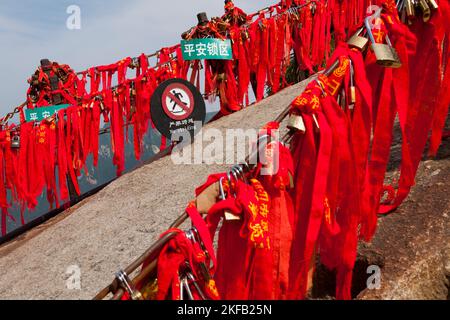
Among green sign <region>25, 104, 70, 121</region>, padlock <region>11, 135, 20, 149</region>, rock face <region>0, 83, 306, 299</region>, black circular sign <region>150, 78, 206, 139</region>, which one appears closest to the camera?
rock face <region>0, 83, 306, 299</region>

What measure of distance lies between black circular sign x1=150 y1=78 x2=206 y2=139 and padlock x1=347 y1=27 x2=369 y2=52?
16.7 ft

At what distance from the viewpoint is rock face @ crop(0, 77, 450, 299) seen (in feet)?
9.47

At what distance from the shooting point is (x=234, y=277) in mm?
2367

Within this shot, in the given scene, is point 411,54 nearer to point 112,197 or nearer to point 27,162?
point 112,197

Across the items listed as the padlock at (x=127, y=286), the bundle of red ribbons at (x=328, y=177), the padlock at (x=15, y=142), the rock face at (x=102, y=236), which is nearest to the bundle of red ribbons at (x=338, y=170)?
the bundle of red ribbons at (x=328, y=177)

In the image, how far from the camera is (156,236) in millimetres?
4965

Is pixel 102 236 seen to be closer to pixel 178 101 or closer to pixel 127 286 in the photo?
pixel 178 101

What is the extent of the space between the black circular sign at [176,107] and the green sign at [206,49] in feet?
2.76

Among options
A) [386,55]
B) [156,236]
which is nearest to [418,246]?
[386,55]

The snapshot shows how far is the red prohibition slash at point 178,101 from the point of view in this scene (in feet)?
24.6

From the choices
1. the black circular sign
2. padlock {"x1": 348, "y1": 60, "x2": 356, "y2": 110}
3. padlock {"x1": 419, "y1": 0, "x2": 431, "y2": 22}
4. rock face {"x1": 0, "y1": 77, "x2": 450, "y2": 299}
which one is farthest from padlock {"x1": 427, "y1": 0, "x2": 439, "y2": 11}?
the black circular sign

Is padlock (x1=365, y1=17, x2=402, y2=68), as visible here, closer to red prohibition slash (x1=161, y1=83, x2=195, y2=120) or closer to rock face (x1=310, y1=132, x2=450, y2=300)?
Result: rock face (x1=310, y1=132, x2=450, y2=300)

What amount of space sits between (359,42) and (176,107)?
17.2 ft
